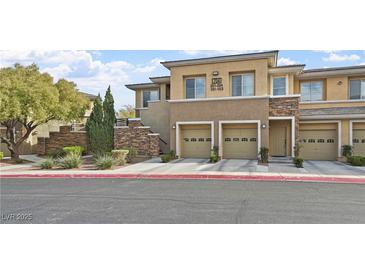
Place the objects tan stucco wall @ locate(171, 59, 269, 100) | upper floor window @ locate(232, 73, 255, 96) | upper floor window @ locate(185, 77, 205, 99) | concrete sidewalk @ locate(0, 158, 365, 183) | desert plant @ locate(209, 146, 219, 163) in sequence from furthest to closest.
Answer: upper floor window @ locate(185, 77, 205, 99)
upper floor window @ locate(232, 73, 255, 96)
tan stucco wall @ locate(171, 59, 269, 100)
desert plant @ locate(209, 146, 219, 163)
concrete sidewalk @ locate(0, 158, 365, 183)

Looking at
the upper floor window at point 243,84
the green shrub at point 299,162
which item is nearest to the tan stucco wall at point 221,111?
the upper floor window at point 243,84

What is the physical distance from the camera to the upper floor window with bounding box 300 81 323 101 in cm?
1927

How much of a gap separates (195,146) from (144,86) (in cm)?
939

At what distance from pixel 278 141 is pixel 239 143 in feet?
9.96

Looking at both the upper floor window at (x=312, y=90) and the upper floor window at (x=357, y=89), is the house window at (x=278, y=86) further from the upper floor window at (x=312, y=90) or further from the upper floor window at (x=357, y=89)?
the upper floor window at (x=357, y=89)

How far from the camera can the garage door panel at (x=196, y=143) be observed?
57.5ft

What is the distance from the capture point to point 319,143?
17.1m

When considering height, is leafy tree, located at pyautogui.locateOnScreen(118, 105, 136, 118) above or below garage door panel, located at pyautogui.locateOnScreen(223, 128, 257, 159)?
above

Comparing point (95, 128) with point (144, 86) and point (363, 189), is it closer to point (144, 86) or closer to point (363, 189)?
point (144, 86)

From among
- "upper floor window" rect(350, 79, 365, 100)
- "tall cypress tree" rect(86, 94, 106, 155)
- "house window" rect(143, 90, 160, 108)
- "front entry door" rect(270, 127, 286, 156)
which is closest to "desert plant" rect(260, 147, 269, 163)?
"front entry door" rect(270, 127, 286, 156)

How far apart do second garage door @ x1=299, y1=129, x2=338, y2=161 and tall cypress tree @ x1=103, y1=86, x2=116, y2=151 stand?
1446cm

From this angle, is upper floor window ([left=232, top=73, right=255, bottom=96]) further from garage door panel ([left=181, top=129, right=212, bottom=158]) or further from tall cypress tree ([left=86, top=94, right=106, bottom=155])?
tall cypress tree ([left=86, top=94, right=106, bottom=155])

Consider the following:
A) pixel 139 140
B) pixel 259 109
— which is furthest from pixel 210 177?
pixel 139 140
